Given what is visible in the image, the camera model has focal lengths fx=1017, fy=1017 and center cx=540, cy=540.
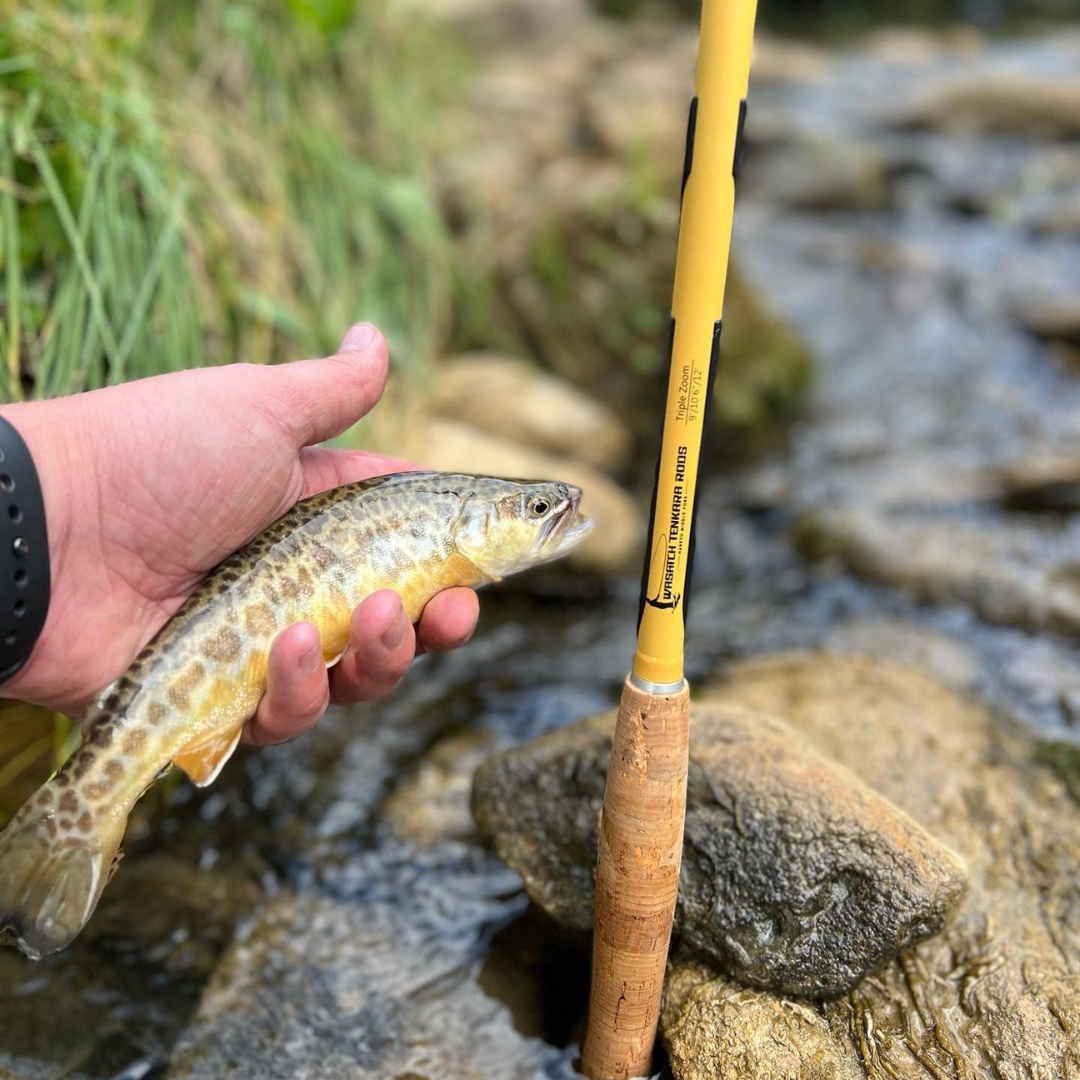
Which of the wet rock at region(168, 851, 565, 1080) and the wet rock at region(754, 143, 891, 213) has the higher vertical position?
the wet rock at region(754, 143, 891, 213)

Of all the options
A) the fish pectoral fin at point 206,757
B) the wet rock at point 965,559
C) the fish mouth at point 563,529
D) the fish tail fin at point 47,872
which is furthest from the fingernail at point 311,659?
the wet rock at point 965,559

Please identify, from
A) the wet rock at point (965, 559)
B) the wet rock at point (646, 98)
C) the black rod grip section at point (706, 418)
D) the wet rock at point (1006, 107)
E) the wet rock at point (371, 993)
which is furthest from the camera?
the wet rock at point (1006, 107)

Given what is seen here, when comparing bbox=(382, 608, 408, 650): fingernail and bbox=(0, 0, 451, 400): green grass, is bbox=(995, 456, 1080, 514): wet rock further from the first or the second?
bbox=(382, 608, 408, 650): fingernail

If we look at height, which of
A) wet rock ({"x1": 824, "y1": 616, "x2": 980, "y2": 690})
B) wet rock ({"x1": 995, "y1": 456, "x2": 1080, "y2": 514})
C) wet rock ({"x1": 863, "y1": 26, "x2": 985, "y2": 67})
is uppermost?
wet rock ({"x1": 863, "y1": 26, "x2": 985, "y2": 67})

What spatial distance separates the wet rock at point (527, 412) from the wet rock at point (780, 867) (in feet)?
11.1

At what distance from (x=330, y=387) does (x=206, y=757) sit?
0.96 m

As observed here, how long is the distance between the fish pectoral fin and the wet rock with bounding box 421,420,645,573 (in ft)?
9.59

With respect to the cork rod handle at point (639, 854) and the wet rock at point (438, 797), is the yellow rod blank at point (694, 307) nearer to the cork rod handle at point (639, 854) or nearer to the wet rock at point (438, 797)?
the cork rod handle at point (639, 854)

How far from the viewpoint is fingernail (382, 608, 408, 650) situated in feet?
7.91

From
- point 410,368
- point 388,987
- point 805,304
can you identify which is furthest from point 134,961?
point 805,304

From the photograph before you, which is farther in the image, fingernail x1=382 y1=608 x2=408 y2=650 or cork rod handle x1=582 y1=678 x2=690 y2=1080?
fingernail x1=382 y1=608 x2=408 y2=650

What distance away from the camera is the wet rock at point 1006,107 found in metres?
12.0

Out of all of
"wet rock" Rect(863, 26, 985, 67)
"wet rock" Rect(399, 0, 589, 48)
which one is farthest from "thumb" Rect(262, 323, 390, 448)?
"wet rock" Rect(863, 26, 985, 67)

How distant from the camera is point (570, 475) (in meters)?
5.56
